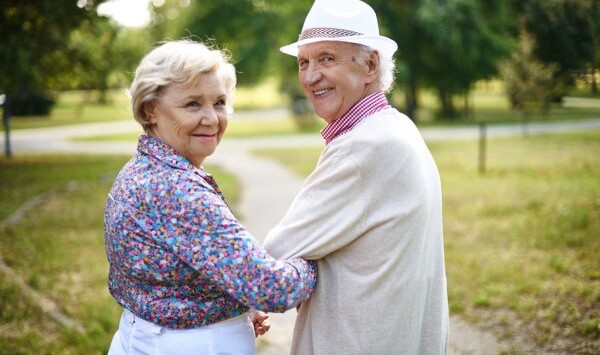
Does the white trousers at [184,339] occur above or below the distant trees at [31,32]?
below

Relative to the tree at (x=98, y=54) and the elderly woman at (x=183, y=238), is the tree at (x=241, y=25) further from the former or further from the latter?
the elderly woman at (x=183, y=238)

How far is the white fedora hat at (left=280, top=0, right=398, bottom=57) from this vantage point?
2215 mm

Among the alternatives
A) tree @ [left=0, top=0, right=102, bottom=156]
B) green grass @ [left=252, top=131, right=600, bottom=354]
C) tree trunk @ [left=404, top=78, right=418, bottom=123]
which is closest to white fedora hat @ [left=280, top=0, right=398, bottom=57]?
green grass @ [left=252, top=131, right=600, bottom=354]

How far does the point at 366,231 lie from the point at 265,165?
13.4 meters

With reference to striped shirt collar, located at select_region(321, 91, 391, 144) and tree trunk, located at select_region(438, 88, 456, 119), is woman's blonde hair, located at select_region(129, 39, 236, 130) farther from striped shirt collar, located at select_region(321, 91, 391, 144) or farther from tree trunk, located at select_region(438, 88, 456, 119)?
tree trunk, located at select_region(438, 88, 456, 119)

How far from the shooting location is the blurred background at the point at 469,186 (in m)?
4.84

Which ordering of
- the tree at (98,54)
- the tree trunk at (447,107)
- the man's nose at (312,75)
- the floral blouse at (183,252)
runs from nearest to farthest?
1. the floral blouse at (183,252)
2. the man's nose at (312,75)
3. the tree at (98,54)
4. the tree trunk at (447,107)

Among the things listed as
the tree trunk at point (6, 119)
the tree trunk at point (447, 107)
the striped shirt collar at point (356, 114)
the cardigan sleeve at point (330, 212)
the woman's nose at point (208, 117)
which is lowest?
the tree trunk at point (447, 107)

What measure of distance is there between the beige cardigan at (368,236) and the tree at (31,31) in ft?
27.6

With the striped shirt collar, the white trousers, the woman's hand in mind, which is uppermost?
the striped shirt collar

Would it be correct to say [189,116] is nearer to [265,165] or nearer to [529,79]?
[529,79]

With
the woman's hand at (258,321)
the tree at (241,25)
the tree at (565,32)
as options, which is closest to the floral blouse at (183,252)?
the woman's hand at (258,321)

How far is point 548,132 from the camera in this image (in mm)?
9969

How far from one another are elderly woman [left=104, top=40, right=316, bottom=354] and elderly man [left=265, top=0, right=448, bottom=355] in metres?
0.13
